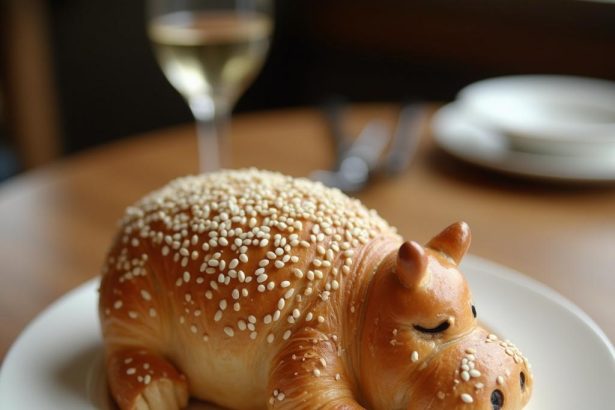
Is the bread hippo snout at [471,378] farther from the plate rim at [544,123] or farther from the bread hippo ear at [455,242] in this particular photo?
the plate rim at [544,123]

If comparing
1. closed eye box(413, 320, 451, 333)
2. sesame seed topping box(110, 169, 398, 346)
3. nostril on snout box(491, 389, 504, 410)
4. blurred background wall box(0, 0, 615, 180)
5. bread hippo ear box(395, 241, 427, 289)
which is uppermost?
bread hippo ear box(395, 241, 427, 289)

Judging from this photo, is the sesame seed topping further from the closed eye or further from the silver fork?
the silver fork

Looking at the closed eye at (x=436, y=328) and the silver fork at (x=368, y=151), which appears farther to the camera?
the silver fork at (x=368, y=151)

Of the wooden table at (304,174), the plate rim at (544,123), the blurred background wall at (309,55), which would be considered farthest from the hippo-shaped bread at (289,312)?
the blurred background wall at (309,55)

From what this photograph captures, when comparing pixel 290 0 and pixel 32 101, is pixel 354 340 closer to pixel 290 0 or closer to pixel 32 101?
pixel 32 101

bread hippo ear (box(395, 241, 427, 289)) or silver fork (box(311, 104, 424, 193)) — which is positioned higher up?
bread hippo ear (box(395, 241, 427, 289))

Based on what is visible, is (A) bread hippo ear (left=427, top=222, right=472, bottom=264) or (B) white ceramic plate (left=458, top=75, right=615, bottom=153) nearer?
(A) bread hippo ear (left=427, top=222, right=472, bottom=264)

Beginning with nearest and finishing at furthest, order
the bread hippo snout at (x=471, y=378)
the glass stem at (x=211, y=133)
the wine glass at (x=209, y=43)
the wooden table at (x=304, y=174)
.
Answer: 1. the bread hippo snout at (x=471, y=378)
2. the wooden table at (x=304, y=174)
3. the wine glass at (x=209, y=43)
4. the glass stem at (x=211, y=133)

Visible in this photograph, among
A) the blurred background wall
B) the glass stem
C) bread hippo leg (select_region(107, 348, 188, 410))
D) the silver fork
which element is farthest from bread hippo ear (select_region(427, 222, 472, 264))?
the blurred background wall
